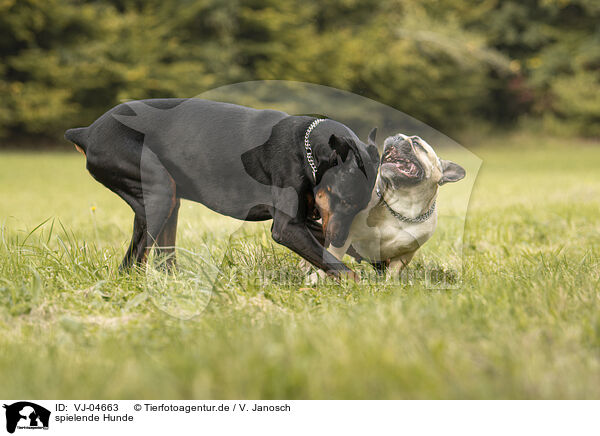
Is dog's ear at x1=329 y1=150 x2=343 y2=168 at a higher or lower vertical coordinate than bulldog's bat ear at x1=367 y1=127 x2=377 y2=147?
lower

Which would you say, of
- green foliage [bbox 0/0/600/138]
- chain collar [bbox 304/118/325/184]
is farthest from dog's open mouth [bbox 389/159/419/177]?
green foliage [bbox 0/0/600/138]

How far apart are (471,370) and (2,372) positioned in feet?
5.30

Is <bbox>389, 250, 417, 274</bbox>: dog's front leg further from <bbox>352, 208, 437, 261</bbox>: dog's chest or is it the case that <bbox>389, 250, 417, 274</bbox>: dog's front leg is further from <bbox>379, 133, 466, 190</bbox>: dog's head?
<bbox>379, 133, 466, 190</bbox>: dog's head

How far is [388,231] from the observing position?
9.97ft

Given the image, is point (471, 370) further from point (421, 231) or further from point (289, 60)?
point (289, 60)

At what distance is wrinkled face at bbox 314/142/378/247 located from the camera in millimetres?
2764
